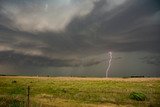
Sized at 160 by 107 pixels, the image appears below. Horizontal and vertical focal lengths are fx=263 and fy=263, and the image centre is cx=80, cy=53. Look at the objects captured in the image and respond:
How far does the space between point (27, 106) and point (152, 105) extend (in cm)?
1417

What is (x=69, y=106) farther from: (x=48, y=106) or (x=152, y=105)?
(x=152, y=105)

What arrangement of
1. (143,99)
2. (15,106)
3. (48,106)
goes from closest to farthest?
1. (15,106)
2. (48,106)
3. (143,99)

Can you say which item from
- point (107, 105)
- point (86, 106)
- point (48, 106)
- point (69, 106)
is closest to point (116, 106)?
point (107, 105)

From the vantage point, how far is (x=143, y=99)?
3766 cm

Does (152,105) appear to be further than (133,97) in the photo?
No

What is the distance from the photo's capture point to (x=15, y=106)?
2320 cm

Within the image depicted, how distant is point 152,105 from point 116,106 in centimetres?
438

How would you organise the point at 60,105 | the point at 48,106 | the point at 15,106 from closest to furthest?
the point at 15,106, the point at 48,106, the point at 60,105

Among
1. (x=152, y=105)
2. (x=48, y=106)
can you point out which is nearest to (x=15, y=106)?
(x=48, y=106)

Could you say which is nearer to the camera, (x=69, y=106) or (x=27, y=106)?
(x=27, y=106)

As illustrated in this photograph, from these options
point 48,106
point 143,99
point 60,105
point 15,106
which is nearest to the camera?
point 15,106

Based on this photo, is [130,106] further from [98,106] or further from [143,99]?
[143,99]

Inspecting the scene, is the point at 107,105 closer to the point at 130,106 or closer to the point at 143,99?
the point at 130,106

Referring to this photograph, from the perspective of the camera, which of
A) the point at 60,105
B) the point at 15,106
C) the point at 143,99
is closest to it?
the point at 15,106
